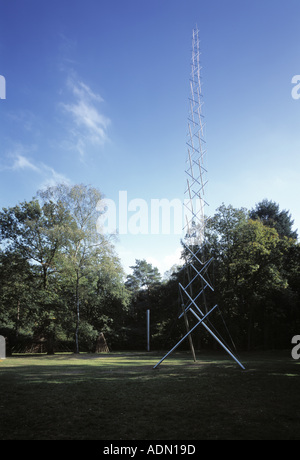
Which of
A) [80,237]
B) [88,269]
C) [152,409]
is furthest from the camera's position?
[88,269]

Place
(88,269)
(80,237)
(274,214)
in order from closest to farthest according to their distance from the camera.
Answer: (80,237) → (88,269) → (274,214)

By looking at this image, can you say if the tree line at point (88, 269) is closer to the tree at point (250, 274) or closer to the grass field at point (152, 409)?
the tree at point (250, 274)

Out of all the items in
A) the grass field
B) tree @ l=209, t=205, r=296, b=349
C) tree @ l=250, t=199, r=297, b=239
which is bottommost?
the grass field

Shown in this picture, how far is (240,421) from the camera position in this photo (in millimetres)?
5449

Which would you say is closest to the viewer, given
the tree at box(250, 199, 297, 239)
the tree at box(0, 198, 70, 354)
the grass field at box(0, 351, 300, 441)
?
the grass field at box(0, 351, 300, 441)

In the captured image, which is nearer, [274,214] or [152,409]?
[152,409]

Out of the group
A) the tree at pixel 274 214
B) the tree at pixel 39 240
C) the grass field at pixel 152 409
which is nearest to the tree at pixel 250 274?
the tree at pixel 274 214

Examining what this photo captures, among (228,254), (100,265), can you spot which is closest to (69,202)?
(100,265)

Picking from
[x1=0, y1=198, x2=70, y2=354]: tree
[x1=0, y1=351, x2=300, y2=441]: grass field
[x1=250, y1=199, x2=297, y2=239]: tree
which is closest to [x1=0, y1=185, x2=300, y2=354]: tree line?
[x1=0, y1=198, x2=70, y2=354]: tree

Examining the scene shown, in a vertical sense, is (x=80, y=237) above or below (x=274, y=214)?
below

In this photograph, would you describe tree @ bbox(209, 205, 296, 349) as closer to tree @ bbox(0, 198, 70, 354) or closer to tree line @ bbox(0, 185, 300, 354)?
tree line @ bbox(0, 185, 300, 354)

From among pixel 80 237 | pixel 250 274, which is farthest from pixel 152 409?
pixel 250 274

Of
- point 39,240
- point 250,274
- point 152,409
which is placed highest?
point 39,240

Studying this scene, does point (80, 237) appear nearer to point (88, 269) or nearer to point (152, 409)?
Result: point (88, 269)
